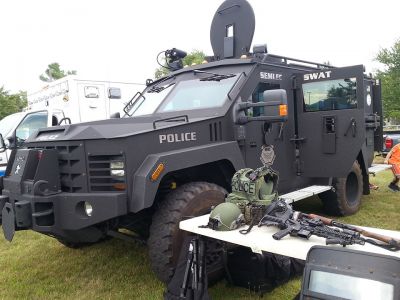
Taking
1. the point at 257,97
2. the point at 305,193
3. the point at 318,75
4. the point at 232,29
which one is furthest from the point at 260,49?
the point at 305,193

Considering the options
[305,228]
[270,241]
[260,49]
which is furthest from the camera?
[260,49]

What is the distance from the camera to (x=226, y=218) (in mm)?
2816

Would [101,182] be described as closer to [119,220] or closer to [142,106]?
[119,220]

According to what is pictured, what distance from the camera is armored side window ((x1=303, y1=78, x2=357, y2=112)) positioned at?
511cm

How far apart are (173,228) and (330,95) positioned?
2.98m

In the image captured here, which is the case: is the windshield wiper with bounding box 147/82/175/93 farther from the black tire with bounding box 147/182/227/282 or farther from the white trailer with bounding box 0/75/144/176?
the white trailer with bounding box 0/75/144/176

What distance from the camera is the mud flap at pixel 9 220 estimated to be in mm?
3516

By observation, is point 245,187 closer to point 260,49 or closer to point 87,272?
point 87,272

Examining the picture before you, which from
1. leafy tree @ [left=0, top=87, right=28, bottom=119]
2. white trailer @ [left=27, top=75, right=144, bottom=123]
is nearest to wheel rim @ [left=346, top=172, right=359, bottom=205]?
white trailer @ [left=27, top=75, right=144, bottom=123]

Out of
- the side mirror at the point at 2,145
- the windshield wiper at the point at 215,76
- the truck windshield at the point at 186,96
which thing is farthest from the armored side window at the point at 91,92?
→ the windshield wiper at the point at 215,76

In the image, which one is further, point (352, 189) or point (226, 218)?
point (352, 189)

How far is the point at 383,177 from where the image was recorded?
10.0m

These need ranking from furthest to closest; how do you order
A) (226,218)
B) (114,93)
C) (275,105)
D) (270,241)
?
(114,93) < (275,105) < (226,218) < (270,241)

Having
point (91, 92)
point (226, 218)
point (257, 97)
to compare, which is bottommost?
point (226, 218)
